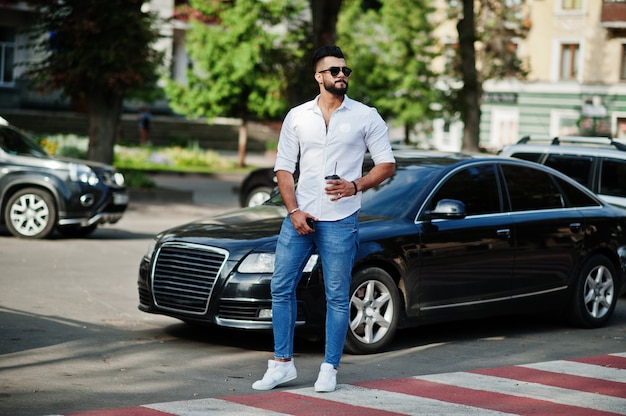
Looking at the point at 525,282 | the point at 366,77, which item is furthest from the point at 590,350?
the point at 366,77

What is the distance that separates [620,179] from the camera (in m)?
13.1

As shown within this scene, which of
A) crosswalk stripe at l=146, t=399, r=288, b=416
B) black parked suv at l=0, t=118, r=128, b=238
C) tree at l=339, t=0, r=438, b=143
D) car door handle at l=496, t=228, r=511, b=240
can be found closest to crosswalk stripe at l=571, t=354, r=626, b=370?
car door handle at l=496, t=228, r=511, b=240

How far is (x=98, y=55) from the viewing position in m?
24.5

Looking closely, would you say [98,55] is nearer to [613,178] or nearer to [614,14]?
[613,178]

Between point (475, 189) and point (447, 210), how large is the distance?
0.78 meters

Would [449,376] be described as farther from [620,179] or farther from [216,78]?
[216,78]

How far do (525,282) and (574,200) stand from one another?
1161 millimetres

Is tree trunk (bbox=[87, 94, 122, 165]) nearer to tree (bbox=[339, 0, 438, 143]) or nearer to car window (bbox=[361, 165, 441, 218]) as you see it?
car window (bbox=[361, 165, 441, 218])

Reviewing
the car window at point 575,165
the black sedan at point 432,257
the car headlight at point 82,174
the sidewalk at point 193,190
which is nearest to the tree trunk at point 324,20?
the sidewalk at point 193,190

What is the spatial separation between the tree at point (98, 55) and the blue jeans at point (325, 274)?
17536mm

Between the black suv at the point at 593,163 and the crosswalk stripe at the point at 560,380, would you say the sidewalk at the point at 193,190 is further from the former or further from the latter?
the crosswalk stripe at the point at 560,380

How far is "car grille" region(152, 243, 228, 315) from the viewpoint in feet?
28.1

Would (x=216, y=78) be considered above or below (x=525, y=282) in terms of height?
above

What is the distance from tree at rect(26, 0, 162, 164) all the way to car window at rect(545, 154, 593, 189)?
1287 cm
